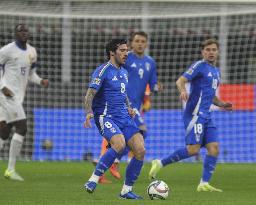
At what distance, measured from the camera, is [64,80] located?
65.6ft

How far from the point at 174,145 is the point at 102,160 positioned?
8.83m

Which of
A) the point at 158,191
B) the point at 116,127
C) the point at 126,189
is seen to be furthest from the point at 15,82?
the point at 158,191

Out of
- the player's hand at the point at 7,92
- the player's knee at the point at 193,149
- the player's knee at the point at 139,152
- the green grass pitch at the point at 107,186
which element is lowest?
the green grass pitch at the point at 107,186

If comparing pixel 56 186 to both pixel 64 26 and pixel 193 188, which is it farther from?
pixel 64 26

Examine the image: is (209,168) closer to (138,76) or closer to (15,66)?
(138,76)

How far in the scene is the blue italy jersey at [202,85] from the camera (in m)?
12.1

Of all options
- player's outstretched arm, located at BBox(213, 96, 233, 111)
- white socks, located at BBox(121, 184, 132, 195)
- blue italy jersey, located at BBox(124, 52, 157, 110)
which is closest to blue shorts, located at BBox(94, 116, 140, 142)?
white socks, located at BBox(121, 184, 132, 195)

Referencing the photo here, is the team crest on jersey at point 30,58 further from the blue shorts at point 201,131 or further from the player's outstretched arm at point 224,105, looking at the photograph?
the player's outstretched arm at point 224,105

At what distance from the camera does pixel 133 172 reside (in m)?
10.3

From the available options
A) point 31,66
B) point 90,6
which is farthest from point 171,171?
point 90,6

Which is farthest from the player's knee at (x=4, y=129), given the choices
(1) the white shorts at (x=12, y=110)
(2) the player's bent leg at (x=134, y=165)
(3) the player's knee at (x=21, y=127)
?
(2) the player's bent leg at (x=134, y=165)

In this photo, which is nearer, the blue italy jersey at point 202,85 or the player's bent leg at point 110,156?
the player's bent leg at point 110,156

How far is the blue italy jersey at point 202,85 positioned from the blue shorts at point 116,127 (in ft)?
6.28

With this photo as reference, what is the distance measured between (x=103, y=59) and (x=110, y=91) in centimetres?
995
